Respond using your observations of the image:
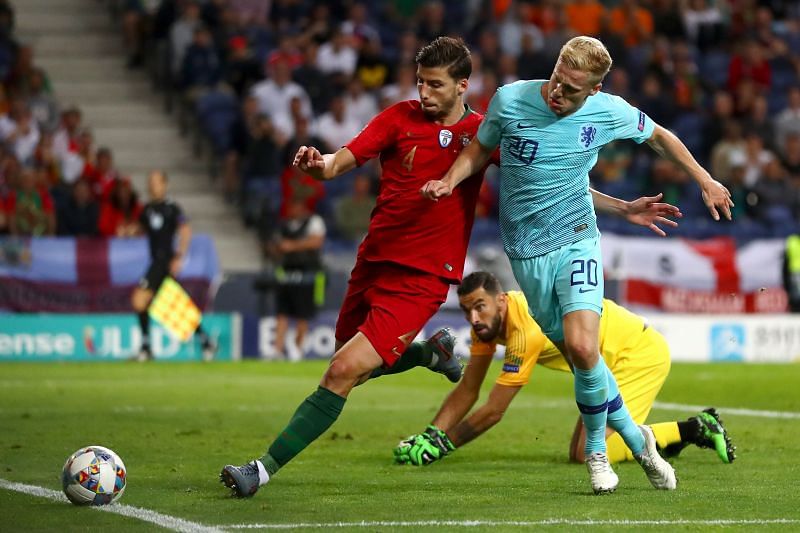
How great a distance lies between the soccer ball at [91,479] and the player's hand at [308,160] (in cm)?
A: 170

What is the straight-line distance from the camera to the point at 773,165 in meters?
24.1

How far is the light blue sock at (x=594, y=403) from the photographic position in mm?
7809

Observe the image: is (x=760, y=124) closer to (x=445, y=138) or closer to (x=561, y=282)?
(x=445, y=138)

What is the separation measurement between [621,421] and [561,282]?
85cm

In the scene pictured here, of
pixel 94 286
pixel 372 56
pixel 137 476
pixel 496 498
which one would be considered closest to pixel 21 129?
pixel 94 286

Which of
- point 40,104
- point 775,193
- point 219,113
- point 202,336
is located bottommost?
point 202,336

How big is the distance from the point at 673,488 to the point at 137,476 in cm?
297

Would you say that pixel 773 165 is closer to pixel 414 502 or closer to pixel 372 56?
pixel 372 56

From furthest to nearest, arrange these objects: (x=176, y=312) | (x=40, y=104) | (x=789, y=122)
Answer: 1. (x=789, y=122)
2. (x=40, y=104)
3. (x=176, y=312)

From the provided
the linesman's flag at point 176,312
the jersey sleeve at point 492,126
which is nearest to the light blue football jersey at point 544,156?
the jersey sleeve at point 492,126

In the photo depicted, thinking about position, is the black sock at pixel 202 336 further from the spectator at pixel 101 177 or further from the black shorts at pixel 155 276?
the spectator at pixel 101 177

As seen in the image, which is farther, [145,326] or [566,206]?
[145,326]

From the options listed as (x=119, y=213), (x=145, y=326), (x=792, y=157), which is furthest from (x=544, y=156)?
(x=792, y=157)

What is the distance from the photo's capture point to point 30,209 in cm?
2045
